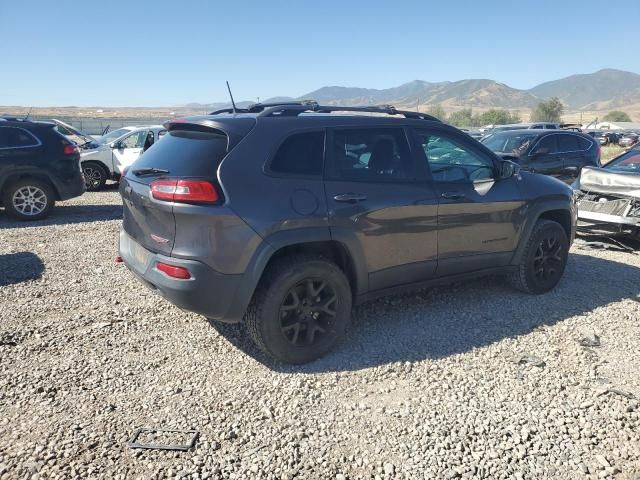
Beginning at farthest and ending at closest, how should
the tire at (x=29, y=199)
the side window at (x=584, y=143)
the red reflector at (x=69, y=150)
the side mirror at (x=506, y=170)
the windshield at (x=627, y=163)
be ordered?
the side window at (x=584, y=143), the red reflector at (x=69, y=150), the tire at (x=29, y=199), the windshield at (x=627, y=163), the side mirror at (x=506, y=170)

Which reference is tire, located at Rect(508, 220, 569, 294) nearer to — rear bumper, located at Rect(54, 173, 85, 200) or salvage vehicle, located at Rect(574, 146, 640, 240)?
salvage vehicle, located at Rect(574, 146, 640, 240)

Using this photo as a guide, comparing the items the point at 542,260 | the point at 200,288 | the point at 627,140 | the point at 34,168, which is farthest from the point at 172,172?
the point at 627,140

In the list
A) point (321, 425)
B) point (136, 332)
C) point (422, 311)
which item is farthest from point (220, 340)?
point (422, 311)

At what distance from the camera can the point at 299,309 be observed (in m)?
3.66

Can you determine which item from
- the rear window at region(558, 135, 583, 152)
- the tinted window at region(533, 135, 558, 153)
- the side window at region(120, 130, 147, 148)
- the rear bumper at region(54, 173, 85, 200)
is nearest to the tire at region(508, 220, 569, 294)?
the tinted window at region(533, 135, 558, 153)

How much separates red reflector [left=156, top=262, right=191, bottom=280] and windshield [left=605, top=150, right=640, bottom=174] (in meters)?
7.19

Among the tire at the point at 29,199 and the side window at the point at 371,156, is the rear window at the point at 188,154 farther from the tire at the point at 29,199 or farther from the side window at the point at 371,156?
the tire at the point at 29,199

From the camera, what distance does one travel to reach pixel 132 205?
3.78m

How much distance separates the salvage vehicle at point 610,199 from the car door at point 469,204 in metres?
2.97

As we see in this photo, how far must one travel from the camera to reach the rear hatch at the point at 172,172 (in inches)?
129

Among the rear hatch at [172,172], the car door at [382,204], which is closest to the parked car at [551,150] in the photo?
the car door at [382,204]

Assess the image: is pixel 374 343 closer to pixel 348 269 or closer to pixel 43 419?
pixel 348 269

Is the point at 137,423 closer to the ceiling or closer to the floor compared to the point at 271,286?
closer to the floor

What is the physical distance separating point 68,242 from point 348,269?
16.6 feet
